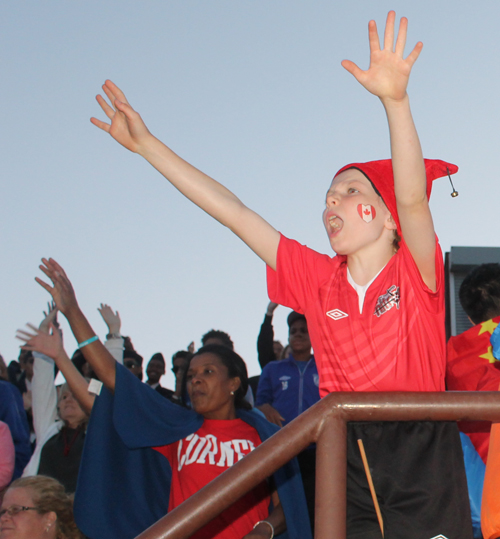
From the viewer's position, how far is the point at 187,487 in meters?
3.65

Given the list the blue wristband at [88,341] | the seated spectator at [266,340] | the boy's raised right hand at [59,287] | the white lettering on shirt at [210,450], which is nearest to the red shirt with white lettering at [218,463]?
the white lettering on shirt at [210,450]

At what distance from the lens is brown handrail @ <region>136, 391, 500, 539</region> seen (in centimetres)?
170

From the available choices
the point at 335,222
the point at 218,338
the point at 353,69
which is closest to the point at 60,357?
the point at 218,338

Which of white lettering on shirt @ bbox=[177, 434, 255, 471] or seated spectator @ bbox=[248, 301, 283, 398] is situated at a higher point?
seated spectator @ bbox=[248, 301, 283, 398]

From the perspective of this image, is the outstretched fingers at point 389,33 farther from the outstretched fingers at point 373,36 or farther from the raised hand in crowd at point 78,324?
the raised hand in crowd at point 78,324

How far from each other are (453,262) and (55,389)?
814 cm

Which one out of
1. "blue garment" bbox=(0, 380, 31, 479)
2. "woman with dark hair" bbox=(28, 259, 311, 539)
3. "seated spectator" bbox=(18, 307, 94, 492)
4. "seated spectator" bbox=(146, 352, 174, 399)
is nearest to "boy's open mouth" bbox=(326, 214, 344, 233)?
"woman with dark hair" bbox=(28, 259, 311, 539)

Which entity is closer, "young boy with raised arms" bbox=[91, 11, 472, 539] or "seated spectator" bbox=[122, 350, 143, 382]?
"young boy with raised arms" bbox=[91, 11, 472, 539]

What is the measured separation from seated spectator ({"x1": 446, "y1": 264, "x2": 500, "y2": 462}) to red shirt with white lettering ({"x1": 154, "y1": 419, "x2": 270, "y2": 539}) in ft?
4.28

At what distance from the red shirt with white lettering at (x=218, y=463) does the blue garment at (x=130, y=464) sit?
70mm

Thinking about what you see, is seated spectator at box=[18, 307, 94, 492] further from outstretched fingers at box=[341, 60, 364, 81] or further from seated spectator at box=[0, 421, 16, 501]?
outstretched fingers at box=[341, 60, 364, 81]

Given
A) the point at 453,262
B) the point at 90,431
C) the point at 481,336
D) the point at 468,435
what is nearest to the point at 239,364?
the point at 90,431

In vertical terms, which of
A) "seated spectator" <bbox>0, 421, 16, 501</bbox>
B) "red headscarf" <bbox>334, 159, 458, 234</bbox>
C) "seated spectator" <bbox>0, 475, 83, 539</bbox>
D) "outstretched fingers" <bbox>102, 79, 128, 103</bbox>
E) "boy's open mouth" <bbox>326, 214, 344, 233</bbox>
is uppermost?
"outstretched fingers" <bbox>102, 79, 128, 103</bbox>

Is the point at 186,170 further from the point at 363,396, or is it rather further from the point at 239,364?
the point at 239,364
